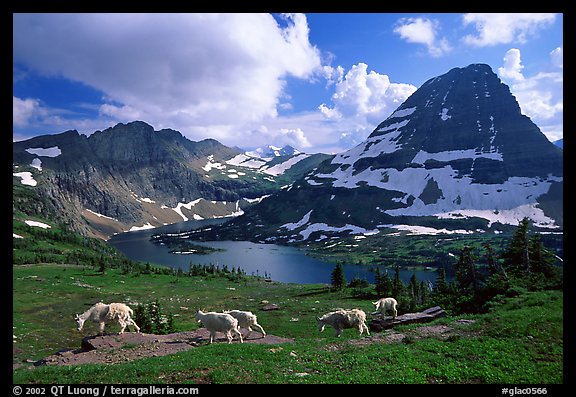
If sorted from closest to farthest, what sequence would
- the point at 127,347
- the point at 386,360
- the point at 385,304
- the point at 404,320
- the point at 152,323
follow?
the point at 386,360, the point at 127,347, the point at 404,320, the point at 152,323, the point at 385,304

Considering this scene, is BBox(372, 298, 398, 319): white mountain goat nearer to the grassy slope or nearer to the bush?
the grassy slope

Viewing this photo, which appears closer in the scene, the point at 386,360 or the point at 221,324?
the point at 386,360

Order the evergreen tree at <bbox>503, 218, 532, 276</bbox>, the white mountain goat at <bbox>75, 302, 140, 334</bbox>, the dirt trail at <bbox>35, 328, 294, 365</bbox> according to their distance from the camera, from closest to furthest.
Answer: the dirt trail at <bbox>35, 328, 294, 365</bbox> < the white mountain goat at <bbox>75, 302, 140, 334</bbox> < the evergreen tree at <bbox>503, 218, 532, 276</bbox>

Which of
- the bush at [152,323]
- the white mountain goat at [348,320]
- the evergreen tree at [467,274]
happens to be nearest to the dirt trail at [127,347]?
the white mountain goat at [348,320]

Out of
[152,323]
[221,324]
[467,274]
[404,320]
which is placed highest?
[221,324]

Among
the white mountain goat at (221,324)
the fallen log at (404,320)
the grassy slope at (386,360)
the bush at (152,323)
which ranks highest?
the grassy slope at (386,360)

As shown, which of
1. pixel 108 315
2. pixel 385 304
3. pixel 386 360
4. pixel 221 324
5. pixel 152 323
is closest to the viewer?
pixel 386 360

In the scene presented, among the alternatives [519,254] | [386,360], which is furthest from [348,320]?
[519,254]

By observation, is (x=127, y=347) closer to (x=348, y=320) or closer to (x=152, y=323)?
(x=152, y=323)

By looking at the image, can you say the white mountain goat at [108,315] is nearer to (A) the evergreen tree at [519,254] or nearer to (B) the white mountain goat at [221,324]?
(B) the white mountain goat at [221,324]

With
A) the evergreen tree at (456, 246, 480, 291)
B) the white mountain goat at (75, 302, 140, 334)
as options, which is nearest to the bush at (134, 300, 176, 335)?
the white mountain goat at (75, 302, 140, 334)

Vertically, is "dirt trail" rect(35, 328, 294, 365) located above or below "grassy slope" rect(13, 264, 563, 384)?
below
